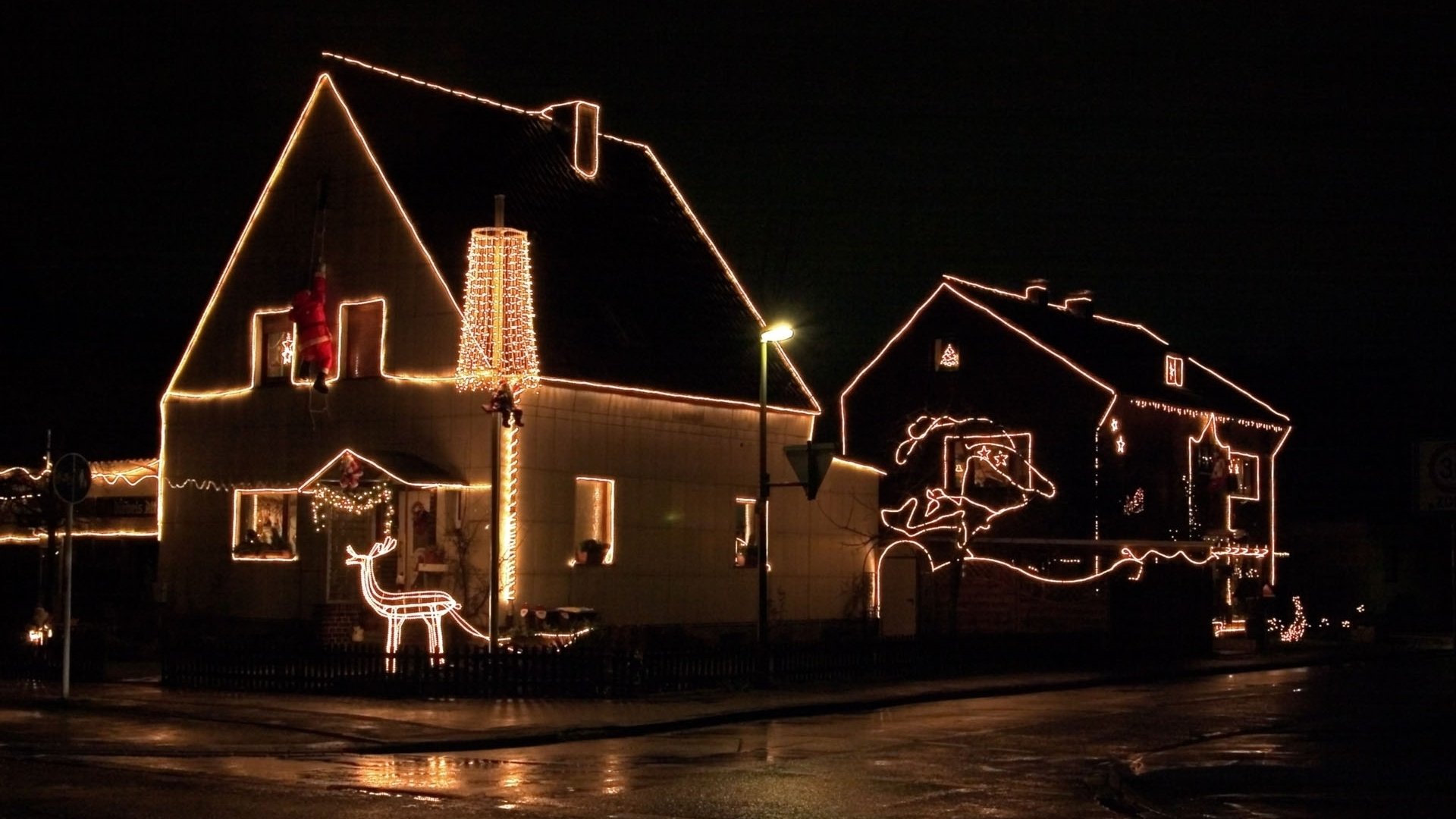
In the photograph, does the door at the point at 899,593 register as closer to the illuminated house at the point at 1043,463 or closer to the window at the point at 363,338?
the illuminated house at the point at 1043,463

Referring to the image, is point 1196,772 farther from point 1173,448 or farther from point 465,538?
point 1173,448

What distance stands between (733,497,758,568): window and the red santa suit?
926 centimetres

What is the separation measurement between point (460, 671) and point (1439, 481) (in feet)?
45.2

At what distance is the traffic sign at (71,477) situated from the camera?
2272 centimetres

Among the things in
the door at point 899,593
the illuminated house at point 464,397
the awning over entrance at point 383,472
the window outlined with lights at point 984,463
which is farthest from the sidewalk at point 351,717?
the window outlined with lights at point 984,463

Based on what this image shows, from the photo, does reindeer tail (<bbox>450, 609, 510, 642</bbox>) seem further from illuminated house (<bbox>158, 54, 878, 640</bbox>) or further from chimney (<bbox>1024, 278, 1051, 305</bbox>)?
chimney (<bbox>1024, 278, 1051, 305</bbox>)

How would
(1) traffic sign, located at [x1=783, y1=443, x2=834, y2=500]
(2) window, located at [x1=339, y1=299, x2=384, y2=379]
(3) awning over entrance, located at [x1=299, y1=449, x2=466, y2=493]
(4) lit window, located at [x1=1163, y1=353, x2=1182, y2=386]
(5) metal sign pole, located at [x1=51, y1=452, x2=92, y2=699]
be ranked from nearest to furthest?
1. (5) metal sign pole, located at [x1=51, y1=452, x2=92, y2=699]
2. (1) traffic sign, located at [x1=783, y1=443, x2=834, y2=500]
3. (3) awning over entrance, located at [x1=299, y1=449, x2=466, y2=493]
4. (2) window, located at [x1=339, y1=299, x2=384, y2=379]
5. (4) lit window, located at [x1=1163, y1=353, x2=1182, y2=386]

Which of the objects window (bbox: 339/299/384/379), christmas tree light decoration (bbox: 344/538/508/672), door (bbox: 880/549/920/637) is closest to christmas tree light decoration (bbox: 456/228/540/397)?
christmas tree light decoration (bbox: 344/538/508/672)

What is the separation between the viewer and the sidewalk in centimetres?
1852

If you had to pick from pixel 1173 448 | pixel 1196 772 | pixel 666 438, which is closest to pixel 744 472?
pixel 666 438

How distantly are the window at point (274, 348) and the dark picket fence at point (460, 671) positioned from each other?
923 cm

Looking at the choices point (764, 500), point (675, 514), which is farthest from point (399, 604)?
point (675, 514)

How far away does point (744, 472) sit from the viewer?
120 ft

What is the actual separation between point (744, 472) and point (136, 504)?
12.9m
